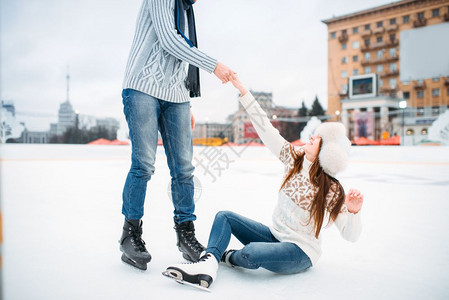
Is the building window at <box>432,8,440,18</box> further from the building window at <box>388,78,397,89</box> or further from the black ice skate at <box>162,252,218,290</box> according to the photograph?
the black ice skate at <box>162,252,218,290</box>

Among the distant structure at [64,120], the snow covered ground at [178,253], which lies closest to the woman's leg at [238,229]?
the snow covered ground at [178,253]

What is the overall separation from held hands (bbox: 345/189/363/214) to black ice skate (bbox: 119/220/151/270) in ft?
2.01

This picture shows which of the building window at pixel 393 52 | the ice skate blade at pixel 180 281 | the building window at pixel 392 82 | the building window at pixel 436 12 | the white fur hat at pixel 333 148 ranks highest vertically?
the building window at pixel 436 12

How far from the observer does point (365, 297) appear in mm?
804

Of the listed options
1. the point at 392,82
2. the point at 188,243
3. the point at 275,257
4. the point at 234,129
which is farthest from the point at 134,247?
the point at 392,82

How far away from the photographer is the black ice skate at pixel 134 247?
3.13 feet

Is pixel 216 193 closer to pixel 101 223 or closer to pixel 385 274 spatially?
pixel 101 223

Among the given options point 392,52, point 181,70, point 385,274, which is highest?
point 392,52

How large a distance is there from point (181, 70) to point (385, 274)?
92cm

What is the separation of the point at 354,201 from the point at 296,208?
165 millimetres

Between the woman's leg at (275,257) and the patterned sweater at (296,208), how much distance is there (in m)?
0.03

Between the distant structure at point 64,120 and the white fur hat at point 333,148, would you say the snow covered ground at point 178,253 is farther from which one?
the distant structure at point 64,120

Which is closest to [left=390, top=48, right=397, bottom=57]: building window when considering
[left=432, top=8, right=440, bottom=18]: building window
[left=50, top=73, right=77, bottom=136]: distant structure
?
[left=432, top=8, right=440, bottom=18]: building window

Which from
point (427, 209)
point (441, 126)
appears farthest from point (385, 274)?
point (441, 126)
